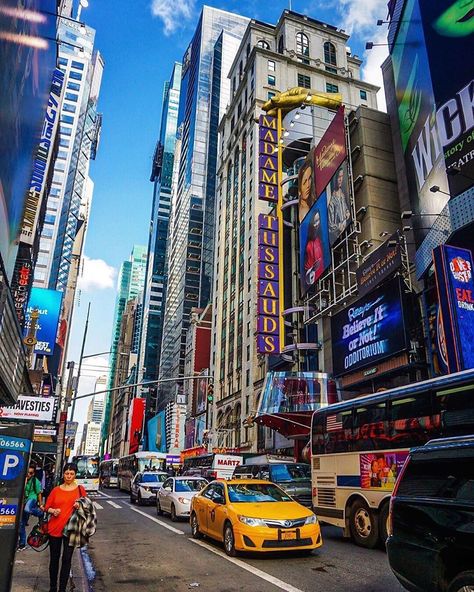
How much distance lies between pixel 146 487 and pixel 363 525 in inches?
650

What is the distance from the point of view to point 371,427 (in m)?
12.2

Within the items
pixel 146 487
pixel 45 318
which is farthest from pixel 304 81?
pixel 146 487

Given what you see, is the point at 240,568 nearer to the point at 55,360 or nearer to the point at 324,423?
the point at 324,423

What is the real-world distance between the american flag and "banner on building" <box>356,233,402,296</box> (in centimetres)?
1523

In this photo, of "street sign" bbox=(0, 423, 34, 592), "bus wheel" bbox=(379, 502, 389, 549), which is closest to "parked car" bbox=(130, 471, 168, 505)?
"bus wheel" bbox=(379, 502, 389, 549)

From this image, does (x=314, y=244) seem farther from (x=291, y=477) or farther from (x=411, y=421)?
(x=411, y=421)

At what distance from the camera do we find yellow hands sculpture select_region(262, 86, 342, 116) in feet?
165

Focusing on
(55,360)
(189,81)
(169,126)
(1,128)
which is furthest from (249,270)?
(169,126)

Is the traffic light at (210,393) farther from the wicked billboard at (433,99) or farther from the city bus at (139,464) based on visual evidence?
the wicked billboard at (433,99)

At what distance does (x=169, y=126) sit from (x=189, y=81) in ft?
144

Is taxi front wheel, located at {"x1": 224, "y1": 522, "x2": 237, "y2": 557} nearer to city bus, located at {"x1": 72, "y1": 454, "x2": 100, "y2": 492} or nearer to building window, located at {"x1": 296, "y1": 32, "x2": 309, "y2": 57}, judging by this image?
city bus, located at {"x1": 72, "y1": 454, "x2": 100, "y2": 492}

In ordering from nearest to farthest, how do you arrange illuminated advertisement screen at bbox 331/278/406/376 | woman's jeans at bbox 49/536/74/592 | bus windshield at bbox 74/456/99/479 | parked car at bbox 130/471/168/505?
1. woman's jeans at bbox 49/536/74/592
2. parked car at bbox 130/471/168/505
3. illuminated advertisement screen at bbox 331/278/406/376
4. bus windshield at bbox 74/456/99/479

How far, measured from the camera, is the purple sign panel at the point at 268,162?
45125 mm

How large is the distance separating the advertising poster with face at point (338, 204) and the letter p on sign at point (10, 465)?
31550mm
